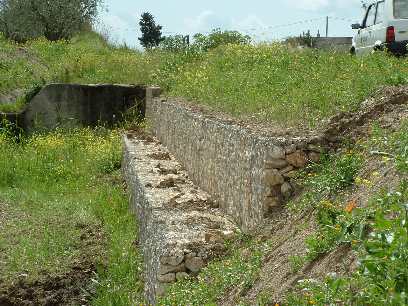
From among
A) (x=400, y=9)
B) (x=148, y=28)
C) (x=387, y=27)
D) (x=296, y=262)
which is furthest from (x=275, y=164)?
(x=148, y=28)

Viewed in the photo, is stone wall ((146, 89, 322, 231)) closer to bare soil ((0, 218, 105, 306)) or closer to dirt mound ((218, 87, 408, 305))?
dirt mound ((218, 87, 408, 305))

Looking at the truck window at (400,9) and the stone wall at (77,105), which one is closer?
the truck window at (400,9)

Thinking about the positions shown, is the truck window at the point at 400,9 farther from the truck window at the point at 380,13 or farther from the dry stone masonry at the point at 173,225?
the dry stone masonry at the point at 173,225

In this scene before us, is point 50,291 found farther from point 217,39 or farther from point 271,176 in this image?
point 217,39

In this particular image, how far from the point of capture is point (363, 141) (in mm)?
6141

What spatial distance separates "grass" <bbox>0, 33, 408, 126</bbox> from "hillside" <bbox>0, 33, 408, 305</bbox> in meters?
0.04

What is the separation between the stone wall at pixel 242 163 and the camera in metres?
6.36

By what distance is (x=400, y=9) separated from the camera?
13297mm

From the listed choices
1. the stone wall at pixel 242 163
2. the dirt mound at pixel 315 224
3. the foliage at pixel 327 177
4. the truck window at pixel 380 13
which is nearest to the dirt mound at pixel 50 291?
the stone wall at pixel 242 163

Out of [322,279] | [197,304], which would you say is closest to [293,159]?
[197,304]

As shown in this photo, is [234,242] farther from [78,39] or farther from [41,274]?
[78,39]

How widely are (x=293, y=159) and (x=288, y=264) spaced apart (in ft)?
5.49

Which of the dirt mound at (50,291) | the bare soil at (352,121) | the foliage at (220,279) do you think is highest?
the bare soil at (352,121)

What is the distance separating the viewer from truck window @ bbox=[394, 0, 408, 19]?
521 inches
